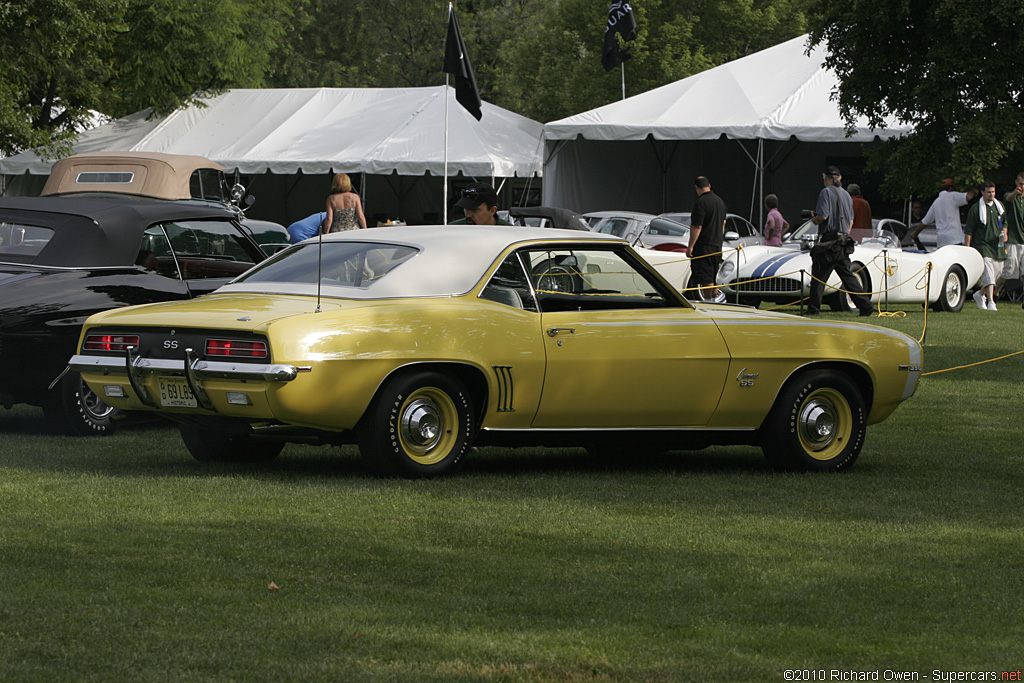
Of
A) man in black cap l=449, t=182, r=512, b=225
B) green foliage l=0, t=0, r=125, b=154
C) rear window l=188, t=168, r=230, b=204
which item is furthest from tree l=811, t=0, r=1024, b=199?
green foliage l=0, t=0, r=125, b=154

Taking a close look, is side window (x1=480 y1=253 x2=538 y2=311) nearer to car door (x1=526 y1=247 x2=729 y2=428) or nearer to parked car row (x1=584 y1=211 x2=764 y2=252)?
car door (x1=526 y1=247 x2=729 y2=428)

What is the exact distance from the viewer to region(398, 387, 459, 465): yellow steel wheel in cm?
736

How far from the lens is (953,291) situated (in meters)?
20.9

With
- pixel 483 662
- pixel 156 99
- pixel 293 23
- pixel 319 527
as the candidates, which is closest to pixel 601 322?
pixel 319 527

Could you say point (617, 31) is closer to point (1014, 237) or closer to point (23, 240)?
point (1014, 237)

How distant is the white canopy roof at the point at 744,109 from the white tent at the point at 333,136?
8.15 ft

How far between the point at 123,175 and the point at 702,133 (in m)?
13.3

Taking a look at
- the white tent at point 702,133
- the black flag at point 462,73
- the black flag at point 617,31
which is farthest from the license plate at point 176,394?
the black flag at point 617,31

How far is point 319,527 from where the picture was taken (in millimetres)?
6156

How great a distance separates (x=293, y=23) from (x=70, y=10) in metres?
33.0

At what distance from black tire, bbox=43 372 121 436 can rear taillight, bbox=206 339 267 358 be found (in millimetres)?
2271

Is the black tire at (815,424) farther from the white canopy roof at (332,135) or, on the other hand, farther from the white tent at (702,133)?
the white canopy roof at (332,135)

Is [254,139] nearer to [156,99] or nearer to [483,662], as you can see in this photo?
[156,99]

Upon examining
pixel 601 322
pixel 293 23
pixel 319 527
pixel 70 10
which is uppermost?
pixel 293 23
